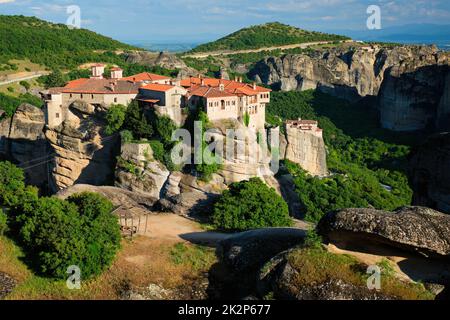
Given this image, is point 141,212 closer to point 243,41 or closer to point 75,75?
point 75,75

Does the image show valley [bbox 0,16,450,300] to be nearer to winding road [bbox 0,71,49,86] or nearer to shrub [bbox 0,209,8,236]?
shrub [bbox 0,209,8,236]

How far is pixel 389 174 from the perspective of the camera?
66500mm

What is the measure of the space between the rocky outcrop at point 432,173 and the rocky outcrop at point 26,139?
34.5 metres

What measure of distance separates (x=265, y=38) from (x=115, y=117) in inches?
4693

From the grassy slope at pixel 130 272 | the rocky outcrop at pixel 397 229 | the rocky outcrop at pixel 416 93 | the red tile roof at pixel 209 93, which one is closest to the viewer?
the rocky outcrop at pixel 397 229

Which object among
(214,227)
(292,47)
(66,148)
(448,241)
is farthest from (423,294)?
(292,47)

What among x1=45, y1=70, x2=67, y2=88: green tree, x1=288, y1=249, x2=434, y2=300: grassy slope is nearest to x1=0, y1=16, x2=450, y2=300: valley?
x1=288, y1=249, x2=434, y2=300: grassy slope

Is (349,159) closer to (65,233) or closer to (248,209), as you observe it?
(248,209)

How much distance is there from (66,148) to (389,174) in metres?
38.4

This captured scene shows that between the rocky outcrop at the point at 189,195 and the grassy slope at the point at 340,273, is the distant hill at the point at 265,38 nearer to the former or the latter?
the rocky outcrop at the point at 189,195

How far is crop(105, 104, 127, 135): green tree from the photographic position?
43.2m

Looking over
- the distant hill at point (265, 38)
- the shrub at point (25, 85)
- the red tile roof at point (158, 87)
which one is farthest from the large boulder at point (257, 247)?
the distant hill at point (265, 38)

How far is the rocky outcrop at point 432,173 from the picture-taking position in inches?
998

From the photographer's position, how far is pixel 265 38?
514ft
